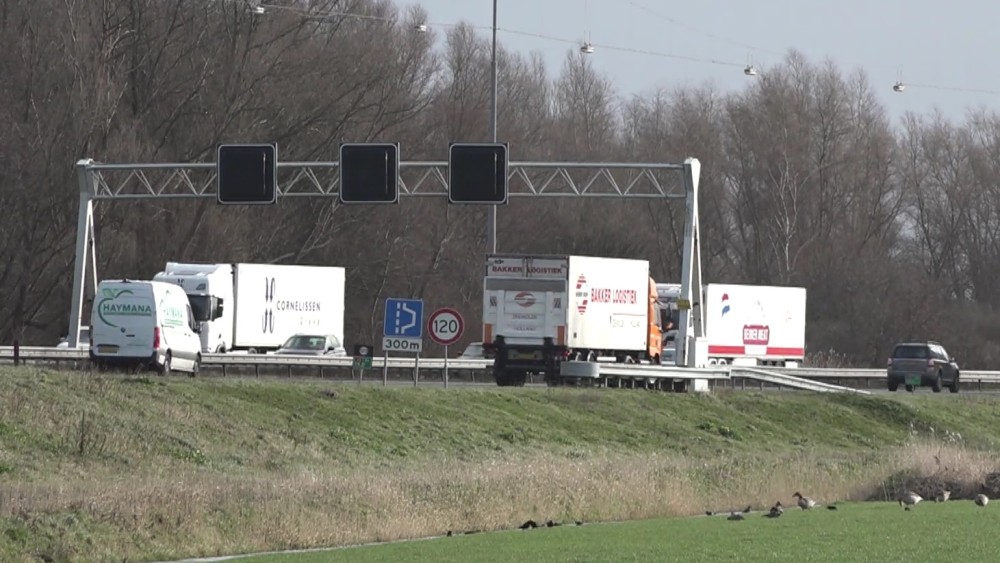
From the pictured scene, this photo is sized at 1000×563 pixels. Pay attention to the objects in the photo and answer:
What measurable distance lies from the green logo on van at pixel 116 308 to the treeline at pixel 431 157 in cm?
2362

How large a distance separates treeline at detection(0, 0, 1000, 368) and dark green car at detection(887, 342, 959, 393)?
68.1 feet

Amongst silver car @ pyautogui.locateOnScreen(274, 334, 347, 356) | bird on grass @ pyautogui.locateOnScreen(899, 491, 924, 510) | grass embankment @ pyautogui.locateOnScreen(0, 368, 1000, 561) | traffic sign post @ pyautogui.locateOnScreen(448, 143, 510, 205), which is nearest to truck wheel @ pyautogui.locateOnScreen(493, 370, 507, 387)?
grass embankment @ pyautogui.locateOnScreen(0, 368, 1000, 561)

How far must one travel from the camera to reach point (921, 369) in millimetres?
62438

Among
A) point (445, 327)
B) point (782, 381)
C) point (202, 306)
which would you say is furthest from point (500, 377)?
point (445, 327)

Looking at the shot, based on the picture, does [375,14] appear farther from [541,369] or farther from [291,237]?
[541,369]

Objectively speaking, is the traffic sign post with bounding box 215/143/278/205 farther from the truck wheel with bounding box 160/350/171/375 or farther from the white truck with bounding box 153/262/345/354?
the white truck with bounding box 153/262/345/354

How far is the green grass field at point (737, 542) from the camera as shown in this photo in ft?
60.8

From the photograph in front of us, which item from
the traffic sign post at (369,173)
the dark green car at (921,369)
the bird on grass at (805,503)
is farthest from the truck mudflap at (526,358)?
the bird on grass at (805,503)

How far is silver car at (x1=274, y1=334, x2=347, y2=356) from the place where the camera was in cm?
5803

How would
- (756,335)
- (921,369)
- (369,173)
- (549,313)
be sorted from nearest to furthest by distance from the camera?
(369,173)
(549,313)
(921,369)
(756,335)

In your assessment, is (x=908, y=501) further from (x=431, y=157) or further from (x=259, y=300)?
(x=431, y=157)

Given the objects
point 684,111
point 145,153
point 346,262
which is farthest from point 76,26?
point 684,111

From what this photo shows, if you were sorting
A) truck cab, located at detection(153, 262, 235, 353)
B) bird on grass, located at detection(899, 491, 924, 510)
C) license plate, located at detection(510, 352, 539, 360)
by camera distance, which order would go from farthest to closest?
truck cab, located at detection(153, 262, 235, 353)
license plate, located at detection(510, 352, 539, 360)
bird on grass, located at detection(899, 491, 924, 510)

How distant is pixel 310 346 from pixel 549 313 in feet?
35.3
